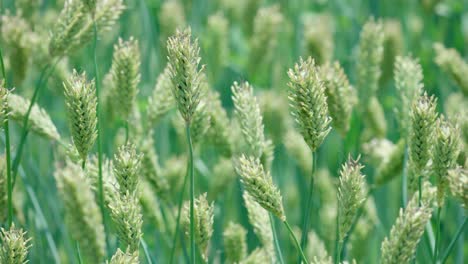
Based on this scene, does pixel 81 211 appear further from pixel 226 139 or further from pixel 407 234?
pixel 226 139

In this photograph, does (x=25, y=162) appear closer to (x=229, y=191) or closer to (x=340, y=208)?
(x=229, y=191)

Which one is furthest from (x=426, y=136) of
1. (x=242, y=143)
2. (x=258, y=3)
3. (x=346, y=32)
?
(x=346, y=32)

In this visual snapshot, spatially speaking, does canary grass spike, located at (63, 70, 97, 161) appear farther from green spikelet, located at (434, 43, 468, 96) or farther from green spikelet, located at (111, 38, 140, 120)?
green spikelet, located at (434, 43, 468, 96)

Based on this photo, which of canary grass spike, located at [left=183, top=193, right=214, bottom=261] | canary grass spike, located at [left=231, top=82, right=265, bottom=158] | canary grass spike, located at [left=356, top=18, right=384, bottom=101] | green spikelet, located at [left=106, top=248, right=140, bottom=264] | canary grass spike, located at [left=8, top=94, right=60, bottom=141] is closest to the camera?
green spikelet, located at [left=106, top=248, right=140, bottom=264]

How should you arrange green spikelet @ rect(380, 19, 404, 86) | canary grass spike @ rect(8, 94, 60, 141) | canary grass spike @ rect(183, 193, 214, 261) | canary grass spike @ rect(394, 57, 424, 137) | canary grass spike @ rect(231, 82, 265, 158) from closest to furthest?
canary grass spike @ rect(183, 193, 214, 261) < canary grass spike @ rect(231, 82, 265, 158) < canary grass spike @ rect(8, 94, 60, 141) < canary grass spike @ rect(394, 57, 424, 137) < green spikelet @ rect(380, 19, 404, 86)

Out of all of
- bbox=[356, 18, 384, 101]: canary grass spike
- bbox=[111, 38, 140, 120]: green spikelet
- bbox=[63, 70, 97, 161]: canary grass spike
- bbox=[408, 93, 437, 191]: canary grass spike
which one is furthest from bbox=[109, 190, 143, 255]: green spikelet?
bbox=[356, 18, 384, 101]: canary grass spike

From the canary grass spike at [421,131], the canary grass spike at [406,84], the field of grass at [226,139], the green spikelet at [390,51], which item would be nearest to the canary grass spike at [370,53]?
the field of grass at [226,139]

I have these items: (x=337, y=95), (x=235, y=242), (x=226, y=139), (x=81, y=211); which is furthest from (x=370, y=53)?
(x=81, y=211)
